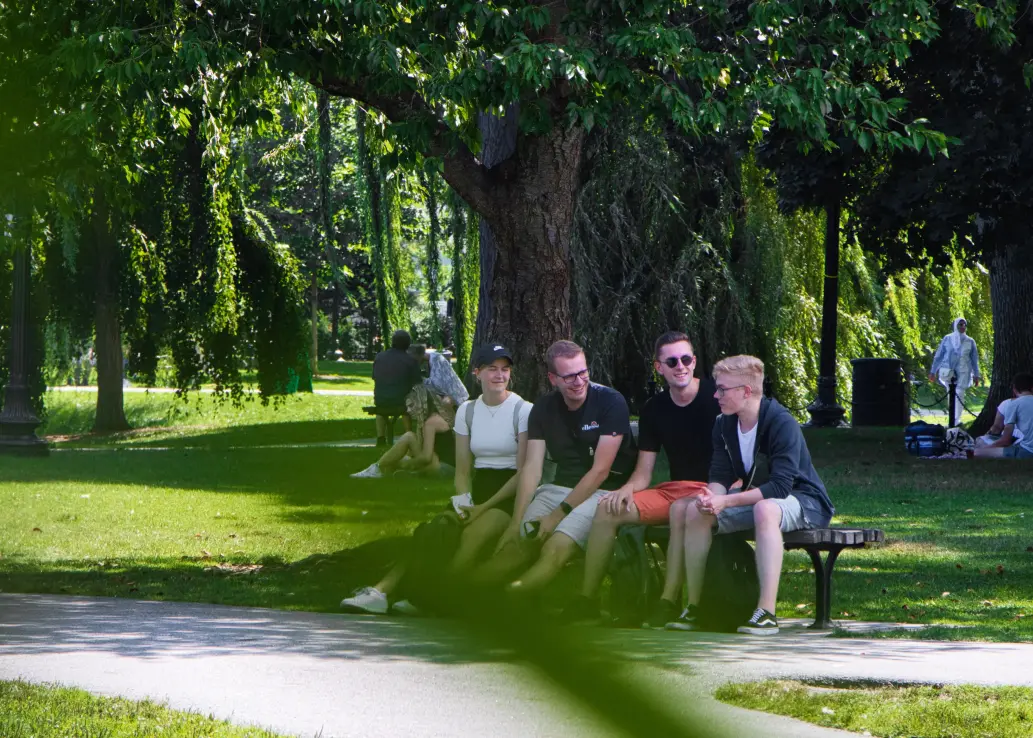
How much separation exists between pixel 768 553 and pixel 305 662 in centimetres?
232

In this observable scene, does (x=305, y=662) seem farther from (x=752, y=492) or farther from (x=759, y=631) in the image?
(x=752, y=492)

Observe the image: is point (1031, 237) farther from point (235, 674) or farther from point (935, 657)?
point (235, 674)

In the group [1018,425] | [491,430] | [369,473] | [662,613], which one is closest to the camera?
[369,473]

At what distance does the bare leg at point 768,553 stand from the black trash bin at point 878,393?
625 inches

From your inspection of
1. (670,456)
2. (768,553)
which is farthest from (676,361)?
(768,553)

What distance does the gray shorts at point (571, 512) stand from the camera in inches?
294

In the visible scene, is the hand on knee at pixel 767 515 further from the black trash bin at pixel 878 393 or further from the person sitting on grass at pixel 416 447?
the black trash bin at pixel 878 393

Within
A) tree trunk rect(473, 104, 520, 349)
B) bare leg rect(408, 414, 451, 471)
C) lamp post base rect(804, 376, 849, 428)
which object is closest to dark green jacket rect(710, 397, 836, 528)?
tree trunk rect(473, 104, 520, 349)

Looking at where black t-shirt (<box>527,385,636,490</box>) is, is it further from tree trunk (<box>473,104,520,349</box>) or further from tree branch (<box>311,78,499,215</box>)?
tree trunk (<box>473,104,520,349</box>)

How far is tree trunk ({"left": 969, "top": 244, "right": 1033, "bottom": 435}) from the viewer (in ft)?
61.8

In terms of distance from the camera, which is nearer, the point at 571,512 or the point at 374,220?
the point at 374,220

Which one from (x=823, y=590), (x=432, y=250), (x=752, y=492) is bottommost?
(x=823, y=590)

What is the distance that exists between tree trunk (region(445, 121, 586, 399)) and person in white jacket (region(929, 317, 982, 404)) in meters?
13.0

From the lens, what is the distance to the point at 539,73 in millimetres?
6379
